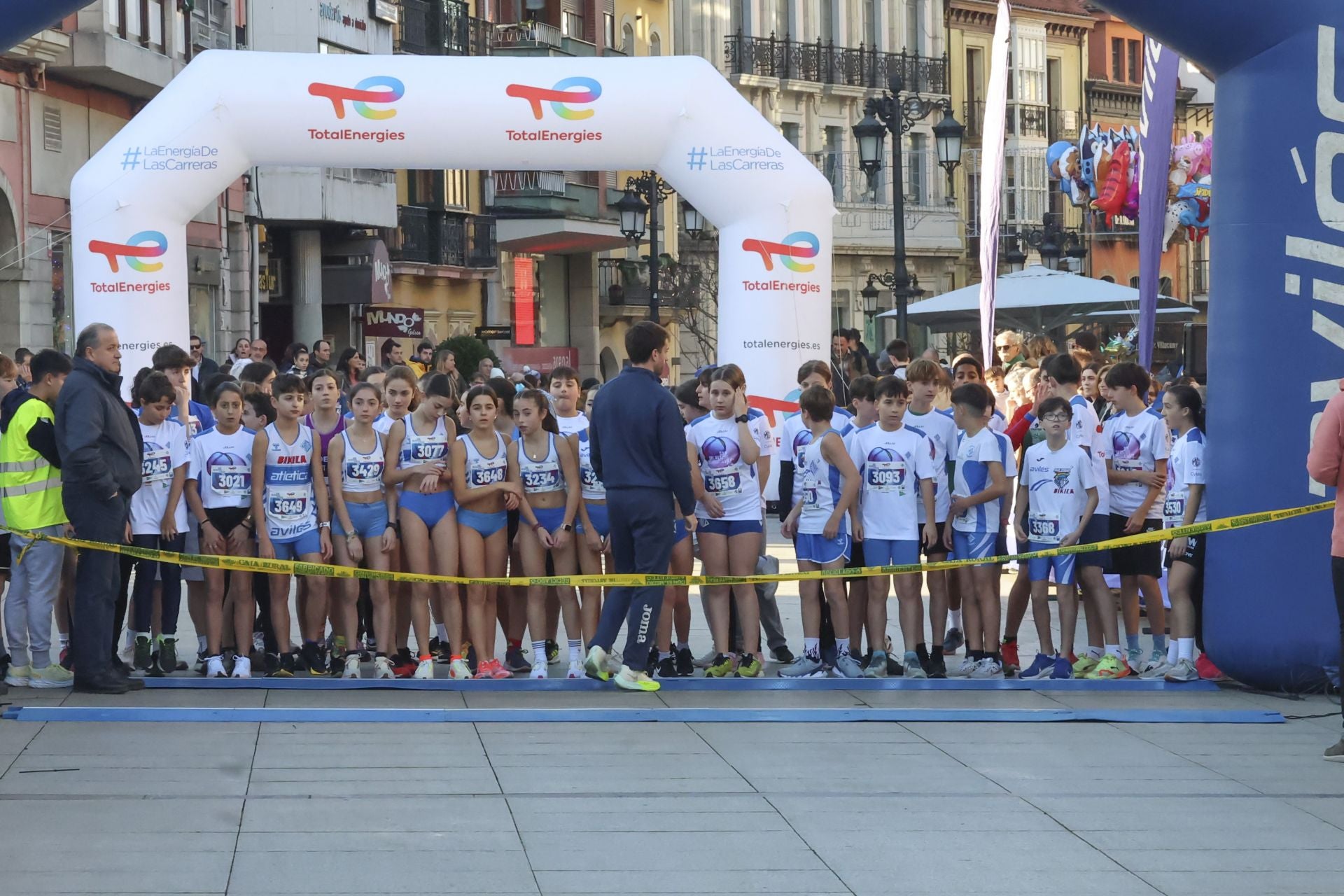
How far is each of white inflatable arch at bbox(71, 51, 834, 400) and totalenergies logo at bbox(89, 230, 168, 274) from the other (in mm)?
14

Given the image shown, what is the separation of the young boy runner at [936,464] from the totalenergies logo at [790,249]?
26.2 ft

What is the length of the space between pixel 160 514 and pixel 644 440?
2.71m

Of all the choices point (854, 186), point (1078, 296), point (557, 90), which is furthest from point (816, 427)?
point (854, 186)

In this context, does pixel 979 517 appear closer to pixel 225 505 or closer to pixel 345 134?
pixel 225 505

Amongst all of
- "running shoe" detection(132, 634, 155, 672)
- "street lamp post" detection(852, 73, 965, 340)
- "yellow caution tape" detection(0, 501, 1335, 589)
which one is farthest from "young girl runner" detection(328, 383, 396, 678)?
"street lamp post" detection(852, 73, 965, 340)

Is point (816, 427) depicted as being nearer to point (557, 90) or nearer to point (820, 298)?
point (557, 90)

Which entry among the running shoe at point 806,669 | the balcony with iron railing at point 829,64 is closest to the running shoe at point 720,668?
the running shoe at point 806,669

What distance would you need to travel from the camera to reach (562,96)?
18.3 m

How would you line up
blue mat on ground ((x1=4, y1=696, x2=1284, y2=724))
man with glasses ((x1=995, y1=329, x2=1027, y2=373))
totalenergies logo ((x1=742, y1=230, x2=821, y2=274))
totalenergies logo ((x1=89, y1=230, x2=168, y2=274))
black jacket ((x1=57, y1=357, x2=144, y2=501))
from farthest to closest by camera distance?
totalenergies logo ((x1=742, y1=230, x2=821, y2=274)), totalenergies logo ((x1=89, y1=230, x2=168, y2=274)), man with glasses ((x1=995, y1=329, x2=1027, y2=373)), black jacket ((x1=57, y1=357, x2=144, y2=501)), blue mat on ground ((x1=4, y1=696, x2=1284, y2=724))

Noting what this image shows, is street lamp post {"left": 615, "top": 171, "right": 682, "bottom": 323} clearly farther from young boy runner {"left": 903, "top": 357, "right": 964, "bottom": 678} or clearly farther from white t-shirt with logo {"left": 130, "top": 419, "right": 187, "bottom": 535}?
white t-shirt with logo {"left": 130, "top": 419, "right": 187, "bottom": 535}

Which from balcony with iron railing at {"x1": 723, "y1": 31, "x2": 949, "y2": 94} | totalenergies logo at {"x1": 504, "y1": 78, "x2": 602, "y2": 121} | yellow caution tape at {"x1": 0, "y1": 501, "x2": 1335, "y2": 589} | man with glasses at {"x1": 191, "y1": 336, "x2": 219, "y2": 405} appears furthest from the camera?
balcony with iron railing at {"x1": 723, "y1": 31, "x2": 949, "y2": 94}

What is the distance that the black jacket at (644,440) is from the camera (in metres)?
10.4

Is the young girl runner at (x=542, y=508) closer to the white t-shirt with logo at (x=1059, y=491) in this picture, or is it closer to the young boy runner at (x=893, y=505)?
the young boy runner at (x=893, y=505)

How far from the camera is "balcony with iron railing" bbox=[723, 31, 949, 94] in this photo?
186 ft
